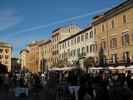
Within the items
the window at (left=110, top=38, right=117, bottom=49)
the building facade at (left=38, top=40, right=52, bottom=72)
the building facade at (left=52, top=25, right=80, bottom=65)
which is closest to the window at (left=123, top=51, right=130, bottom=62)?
the window at (left=110, top=38, right=117, bottom=49)

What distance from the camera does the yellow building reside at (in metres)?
44.4

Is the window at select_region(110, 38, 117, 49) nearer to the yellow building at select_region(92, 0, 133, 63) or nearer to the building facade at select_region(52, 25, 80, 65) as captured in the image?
the yellow building at select_region(92, 0, 133, 63)

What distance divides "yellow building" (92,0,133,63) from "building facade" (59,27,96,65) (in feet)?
12.1

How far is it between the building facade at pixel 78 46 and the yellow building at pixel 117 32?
12.1 feet

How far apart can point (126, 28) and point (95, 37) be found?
11.7m

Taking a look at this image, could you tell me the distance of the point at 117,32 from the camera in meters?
47.8

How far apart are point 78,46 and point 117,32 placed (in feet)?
65.1

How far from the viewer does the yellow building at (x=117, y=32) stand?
4438 centimetres

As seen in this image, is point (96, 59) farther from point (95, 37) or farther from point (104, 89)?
point (104, 89)

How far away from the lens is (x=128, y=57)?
44.6 meters

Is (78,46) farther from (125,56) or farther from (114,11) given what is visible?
(125,56)

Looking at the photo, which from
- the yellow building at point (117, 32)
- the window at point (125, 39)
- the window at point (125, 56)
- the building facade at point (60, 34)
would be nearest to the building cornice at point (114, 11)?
the yellow building at point (117, 32)

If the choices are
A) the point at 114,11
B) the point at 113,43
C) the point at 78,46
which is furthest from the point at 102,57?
the point at 78,46

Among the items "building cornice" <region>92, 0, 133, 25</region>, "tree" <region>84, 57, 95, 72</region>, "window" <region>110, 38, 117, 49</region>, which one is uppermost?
"building cornice" <region>92, 0, 133, 25</region>
